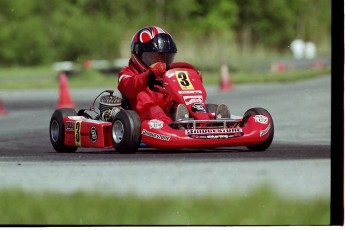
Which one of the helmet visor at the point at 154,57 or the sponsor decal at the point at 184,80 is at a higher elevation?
the helmet visor at the point at 154,57

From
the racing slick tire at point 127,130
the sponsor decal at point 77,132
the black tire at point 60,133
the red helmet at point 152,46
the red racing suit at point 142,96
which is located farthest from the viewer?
A: the black tire at point 60,133

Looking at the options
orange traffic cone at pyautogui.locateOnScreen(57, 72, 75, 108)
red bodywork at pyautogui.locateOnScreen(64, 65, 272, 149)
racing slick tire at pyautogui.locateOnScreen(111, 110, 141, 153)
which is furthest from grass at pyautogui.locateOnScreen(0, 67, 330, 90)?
racing slick tire at pyautogui.locateOnScreen(111, 110, 141, 153)

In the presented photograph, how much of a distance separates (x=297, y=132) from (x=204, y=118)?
268 cm

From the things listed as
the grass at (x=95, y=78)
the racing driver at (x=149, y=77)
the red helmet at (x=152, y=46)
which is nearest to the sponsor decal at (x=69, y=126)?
the racing driver at (x=149, y=77)

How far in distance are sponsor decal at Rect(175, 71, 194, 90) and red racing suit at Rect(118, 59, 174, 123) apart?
0.62ft

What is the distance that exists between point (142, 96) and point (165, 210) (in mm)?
3058

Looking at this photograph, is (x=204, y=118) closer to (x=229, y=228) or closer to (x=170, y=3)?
(x=229, y=228)

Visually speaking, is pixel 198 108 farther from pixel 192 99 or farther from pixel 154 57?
pixel 154 57

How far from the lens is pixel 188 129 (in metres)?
8.95

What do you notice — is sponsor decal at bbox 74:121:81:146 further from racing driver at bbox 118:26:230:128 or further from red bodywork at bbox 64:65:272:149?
racing driver at bbox 118:26:230:128

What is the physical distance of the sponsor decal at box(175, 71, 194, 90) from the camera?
943 centimetres

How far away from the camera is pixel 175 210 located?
6402 millimetres

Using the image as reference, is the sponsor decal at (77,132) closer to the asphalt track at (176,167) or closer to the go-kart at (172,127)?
the go-kart at (172,127)

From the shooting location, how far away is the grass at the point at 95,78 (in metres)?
26.5
